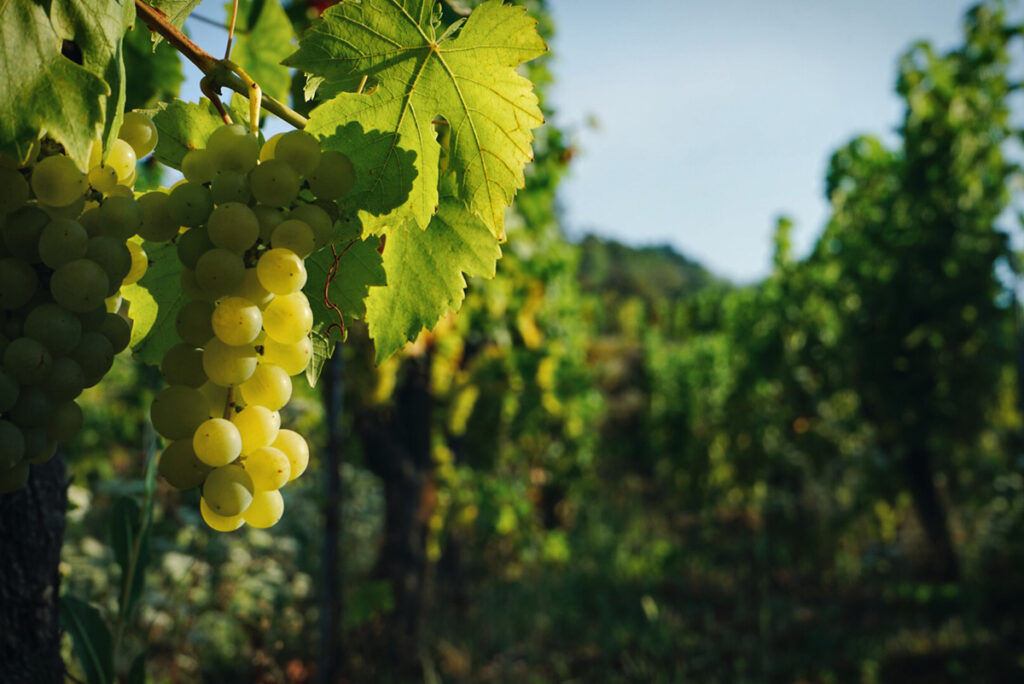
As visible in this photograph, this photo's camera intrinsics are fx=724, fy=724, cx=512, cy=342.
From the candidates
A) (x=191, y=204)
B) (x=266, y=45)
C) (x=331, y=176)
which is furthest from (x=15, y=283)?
(x=266, y=45)

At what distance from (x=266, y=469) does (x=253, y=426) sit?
0.12 ft

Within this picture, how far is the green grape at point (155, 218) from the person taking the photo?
1.92 ft

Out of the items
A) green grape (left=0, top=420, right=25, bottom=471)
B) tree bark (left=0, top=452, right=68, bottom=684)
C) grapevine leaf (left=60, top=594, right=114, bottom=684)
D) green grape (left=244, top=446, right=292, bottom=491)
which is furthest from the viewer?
grapevine leaf (left=60, top=594, right=114, bottom=684)

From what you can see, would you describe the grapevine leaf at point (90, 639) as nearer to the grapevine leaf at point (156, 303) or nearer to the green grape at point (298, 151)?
the grapevine leaf at point (156, 303)

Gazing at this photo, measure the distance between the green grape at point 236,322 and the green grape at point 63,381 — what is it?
0.11m

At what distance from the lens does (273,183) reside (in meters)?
0.56

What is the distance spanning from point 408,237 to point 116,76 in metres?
0.28

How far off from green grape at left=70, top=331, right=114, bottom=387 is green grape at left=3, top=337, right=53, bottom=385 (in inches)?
1.4

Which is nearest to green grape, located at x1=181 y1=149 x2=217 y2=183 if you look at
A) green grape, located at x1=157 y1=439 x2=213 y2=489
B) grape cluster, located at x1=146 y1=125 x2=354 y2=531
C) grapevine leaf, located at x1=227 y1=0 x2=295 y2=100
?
grape cluster, located at x1=146 y1=125 x2=354 y2=531

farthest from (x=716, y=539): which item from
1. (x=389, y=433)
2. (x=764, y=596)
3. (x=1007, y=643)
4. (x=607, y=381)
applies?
(x=607, y=381)

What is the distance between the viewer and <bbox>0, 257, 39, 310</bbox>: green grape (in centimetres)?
52

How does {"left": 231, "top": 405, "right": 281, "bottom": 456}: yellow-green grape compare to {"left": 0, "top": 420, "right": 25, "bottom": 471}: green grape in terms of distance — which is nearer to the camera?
{"left": 0, "top": 420, "right": 25, "bottom": 471}: green grape

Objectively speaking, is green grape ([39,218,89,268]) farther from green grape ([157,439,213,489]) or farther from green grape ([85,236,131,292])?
green grape ([157,439,213,489])

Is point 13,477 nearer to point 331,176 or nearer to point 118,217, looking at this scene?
point 118,217
